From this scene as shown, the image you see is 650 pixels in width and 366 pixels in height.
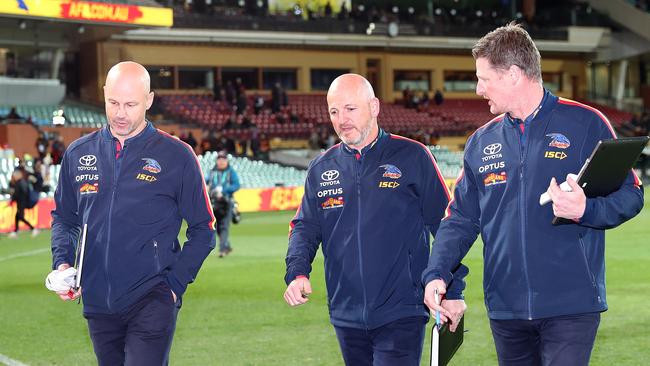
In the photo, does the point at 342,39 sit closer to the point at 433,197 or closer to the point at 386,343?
the point at 433,197

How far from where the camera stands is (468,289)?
1537 cm

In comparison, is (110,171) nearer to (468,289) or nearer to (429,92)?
(468,289)

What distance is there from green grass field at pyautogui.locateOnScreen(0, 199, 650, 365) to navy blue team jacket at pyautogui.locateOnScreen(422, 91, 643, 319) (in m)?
5.30

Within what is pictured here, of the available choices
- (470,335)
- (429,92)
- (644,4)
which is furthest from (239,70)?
(470,335)

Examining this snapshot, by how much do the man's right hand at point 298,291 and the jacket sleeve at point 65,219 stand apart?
118 cm

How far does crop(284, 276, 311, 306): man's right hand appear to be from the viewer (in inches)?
222

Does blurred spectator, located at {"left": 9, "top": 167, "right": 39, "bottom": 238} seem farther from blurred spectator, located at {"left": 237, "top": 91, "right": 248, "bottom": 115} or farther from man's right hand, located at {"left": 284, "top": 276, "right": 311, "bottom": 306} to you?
blurred spectator, located at {"left": 237, "top": 91, "right": 248, "bottom": 115}

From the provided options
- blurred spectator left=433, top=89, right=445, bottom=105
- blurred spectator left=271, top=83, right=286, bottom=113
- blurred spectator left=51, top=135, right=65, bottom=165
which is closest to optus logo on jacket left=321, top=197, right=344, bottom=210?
blurred spectator left=51, top=135, right=65, bottom=165

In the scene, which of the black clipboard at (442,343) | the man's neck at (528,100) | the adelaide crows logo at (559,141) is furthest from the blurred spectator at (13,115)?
the adelaide crows logo at (559,141)

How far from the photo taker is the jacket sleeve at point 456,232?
517 cm

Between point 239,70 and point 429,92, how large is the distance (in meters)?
13.6

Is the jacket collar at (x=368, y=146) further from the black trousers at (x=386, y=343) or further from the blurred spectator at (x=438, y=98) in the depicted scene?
the blurred spectator at (x=438, y=98)

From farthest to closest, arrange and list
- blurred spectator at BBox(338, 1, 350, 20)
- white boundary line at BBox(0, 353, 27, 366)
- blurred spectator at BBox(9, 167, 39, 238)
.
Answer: blurred spectator at BBox(338, 1, 350, 20) → blurred spectator at BBox(9, 167, 39, 238) → white boundary line at BBox(0, 353, 27, 366)

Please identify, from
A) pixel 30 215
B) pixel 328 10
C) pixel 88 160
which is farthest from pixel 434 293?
pixel 328 10
